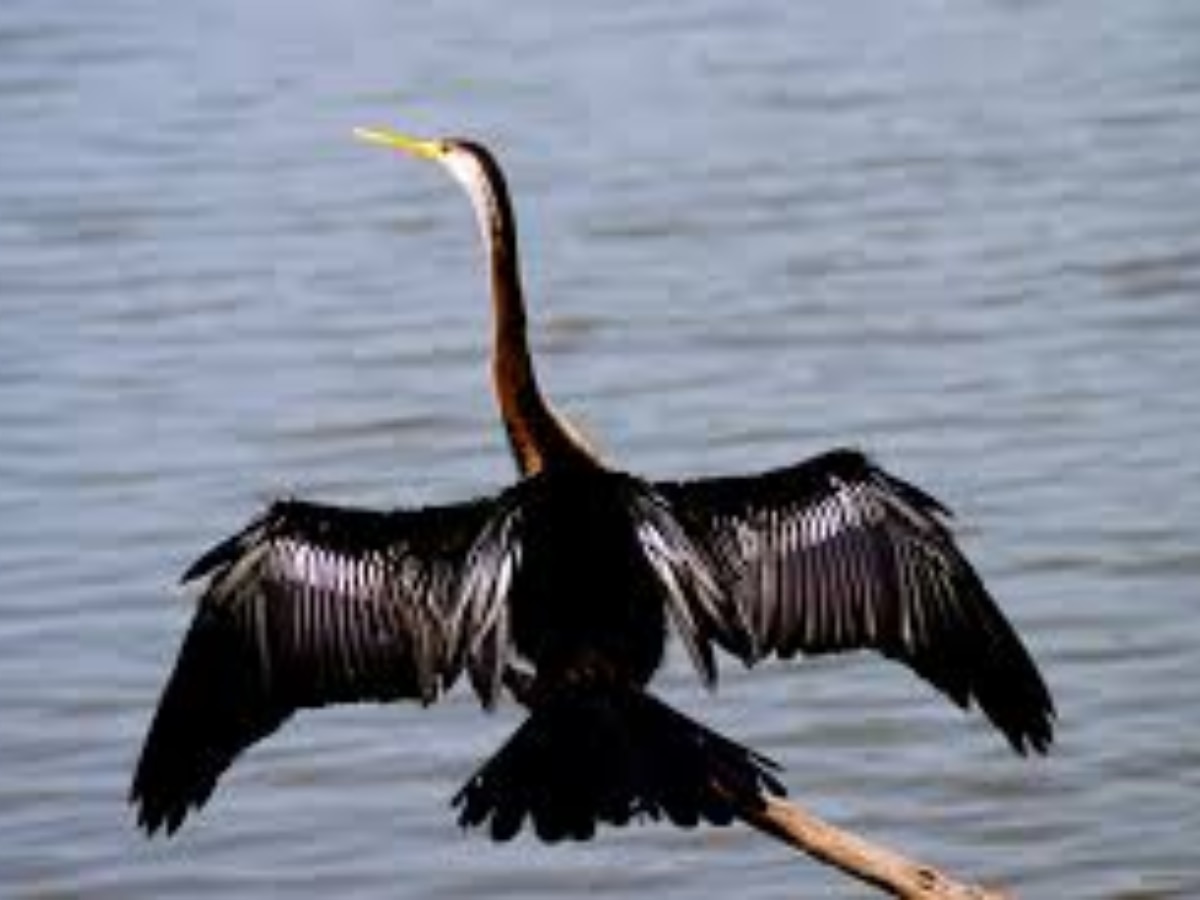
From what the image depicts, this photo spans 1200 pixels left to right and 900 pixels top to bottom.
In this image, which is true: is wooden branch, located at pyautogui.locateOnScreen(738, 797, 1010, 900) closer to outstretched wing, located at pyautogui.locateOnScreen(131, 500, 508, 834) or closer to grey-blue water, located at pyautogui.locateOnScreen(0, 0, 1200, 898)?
outstretched wing, located at pyautogui.locateOnScreen(131, 500, 508, 834)

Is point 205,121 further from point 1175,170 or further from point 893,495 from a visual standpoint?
point 893,495

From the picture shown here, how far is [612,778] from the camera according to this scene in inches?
252

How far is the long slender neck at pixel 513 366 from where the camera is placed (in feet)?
23.2

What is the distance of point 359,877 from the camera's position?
29.0ft

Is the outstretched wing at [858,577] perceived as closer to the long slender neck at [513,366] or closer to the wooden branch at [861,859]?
the long slender neck at [513,366]

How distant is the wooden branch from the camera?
6344 mm

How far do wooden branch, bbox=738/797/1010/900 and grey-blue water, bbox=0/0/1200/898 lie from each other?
224 cm

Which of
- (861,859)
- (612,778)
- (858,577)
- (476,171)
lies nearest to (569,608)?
(612,778)

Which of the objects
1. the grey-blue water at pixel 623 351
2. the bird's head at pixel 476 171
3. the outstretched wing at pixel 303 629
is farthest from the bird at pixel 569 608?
the grey-blue water at pixel 623 351

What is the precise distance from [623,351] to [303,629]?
17.7 feet

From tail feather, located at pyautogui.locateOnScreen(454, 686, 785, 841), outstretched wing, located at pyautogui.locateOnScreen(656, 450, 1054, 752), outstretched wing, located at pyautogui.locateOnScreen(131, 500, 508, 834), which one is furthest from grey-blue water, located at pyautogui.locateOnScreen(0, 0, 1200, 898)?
tail feather, located at pyautogui.locateOnScreen(454, 686, 785, 841)

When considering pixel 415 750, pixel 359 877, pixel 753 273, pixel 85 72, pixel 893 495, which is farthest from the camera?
pixel 85 72

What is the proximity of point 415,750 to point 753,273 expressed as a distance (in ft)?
Result: 12.5

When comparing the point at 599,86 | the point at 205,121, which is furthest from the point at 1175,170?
the point at 205,121
